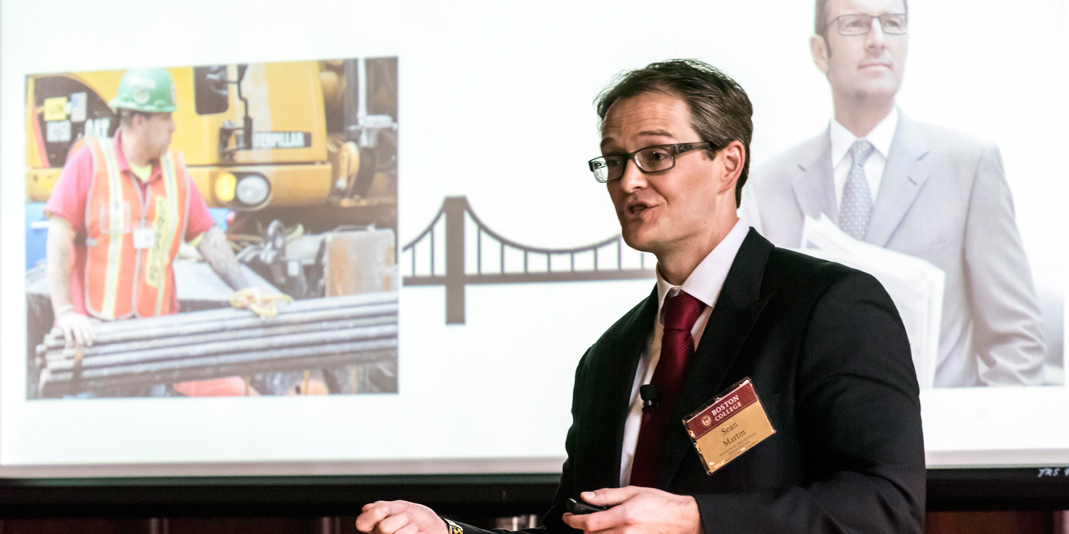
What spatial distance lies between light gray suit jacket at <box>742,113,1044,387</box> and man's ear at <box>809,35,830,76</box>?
0.87ft

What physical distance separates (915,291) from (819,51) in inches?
28.6

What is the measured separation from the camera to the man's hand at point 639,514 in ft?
3.20

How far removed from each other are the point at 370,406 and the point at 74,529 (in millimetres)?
1116

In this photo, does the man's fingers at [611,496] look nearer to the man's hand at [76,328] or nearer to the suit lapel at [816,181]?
the suit lapel at [816,181]

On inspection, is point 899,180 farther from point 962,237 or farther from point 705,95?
point 705,95

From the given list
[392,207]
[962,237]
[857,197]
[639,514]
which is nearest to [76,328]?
[392,207]

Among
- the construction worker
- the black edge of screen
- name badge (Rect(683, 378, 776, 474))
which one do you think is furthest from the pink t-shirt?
name badge (Rect(683, 378, 776, 474))

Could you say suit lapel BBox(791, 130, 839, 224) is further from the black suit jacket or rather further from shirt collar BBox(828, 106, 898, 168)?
the black suit jacket

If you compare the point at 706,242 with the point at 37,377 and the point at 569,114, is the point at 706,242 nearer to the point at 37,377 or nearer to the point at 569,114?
the point at 569,114

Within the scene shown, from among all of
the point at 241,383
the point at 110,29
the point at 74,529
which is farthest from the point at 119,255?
the point at 74,529

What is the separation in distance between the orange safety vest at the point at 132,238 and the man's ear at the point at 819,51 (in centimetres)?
192

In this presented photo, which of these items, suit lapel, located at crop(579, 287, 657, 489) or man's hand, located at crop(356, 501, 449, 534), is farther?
suit lapel, located at crop(579, 287, 657, 489)

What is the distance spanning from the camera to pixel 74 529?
255 cm

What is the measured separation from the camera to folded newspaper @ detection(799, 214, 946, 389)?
2.14 meters
